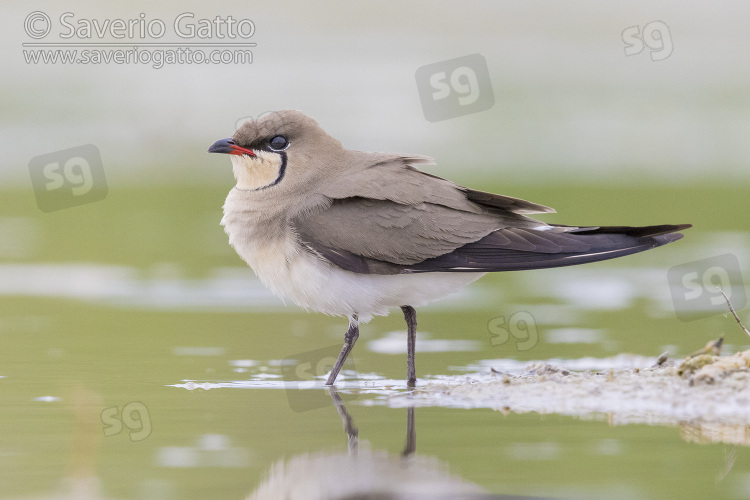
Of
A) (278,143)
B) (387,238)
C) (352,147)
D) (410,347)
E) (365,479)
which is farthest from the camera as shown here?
(352,147)

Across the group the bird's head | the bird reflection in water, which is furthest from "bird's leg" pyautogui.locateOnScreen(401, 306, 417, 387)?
the bird reflection in water

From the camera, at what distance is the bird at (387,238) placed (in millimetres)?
6867

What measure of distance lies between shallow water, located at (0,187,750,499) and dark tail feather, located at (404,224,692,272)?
2.29 feet

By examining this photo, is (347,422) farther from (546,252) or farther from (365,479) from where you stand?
(546,252)

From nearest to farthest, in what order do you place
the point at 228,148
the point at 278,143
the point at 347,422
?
the point at 347,422, the point at 228,148, the point at 278,143

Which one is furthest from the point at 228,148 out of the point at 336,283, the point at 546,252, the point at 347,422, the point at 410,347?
the point at 347,422

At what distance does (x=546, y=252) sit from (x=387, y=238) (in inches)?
33.8

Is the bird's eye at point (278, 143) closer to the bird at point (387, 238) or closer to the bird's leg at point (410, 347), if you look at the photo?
the bird at point (387, 238)

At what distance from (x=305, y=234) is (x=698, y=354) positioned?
2142mm

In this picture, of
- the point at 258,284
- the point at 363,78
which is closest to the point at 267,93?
the point at 363,78

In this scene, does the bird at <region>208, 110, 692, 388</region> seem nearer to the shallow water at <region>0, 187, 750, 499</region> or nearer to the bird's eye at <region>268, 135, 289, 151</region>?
the bird's eye at <region>268, 135, 289, 151</region>

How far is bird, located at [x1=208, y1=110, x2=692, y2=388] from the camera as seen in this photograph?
6.87 metres

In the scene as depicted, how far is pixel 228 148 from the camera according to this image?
7254 mm

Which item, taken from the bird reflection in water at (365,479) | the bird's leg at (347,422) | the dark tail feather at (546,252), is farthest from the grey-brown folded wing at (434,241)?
the bird reflection in water at (365,479)
